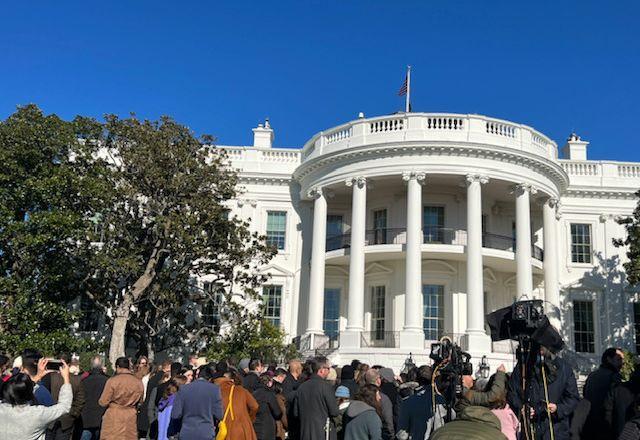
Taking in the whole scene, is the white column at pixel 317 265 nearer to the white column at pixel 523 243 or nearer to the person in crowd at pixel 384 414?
the white column at pixel 523 243

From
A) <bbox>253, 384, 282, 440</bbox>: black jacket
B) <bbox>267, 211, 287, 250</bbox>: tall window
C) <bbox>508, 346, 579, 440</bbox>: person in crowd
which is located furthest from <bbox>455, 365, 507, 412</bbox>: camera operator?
<bbox>267, 211, 287, 250</bbox>: tall window

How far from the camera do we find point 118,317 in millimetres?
21281

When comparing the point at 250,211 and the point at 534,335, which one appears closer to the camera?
the point at 534,335

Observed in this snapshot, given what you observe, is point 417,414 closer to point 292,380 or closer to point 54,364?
point 292,380

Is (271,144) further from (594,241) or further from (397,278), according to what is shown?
(594,241)

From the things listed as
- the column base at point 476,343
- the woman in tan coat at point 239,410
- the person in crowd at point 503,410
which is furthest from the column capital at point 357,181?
the person in crowd at point 503,410

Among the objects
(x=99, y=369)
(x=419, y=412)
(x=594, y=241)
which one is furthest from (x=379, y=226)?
(x=419, y=412)

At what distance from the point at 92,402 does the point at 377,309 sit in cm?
1899

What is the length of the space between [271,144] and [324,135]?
16.6 ft

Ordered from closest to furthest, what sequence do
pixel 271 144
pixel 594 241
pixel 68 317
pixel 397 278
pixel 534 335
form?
pixel 534 335 < pixel 68 317 < pixel 397 278 < pixel 594 241 < pixel 271 144

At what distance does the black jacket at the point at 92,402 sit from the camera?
8891 millimetres

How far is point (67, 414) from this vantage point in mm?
8539

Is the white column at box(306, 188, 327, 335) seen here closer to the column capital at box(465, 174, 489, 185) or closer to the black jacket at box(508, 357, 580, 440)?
the column capital at box(465, 174, 489, 185)

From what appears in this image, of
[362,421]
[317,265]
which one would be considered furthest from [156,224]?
[362,421]
